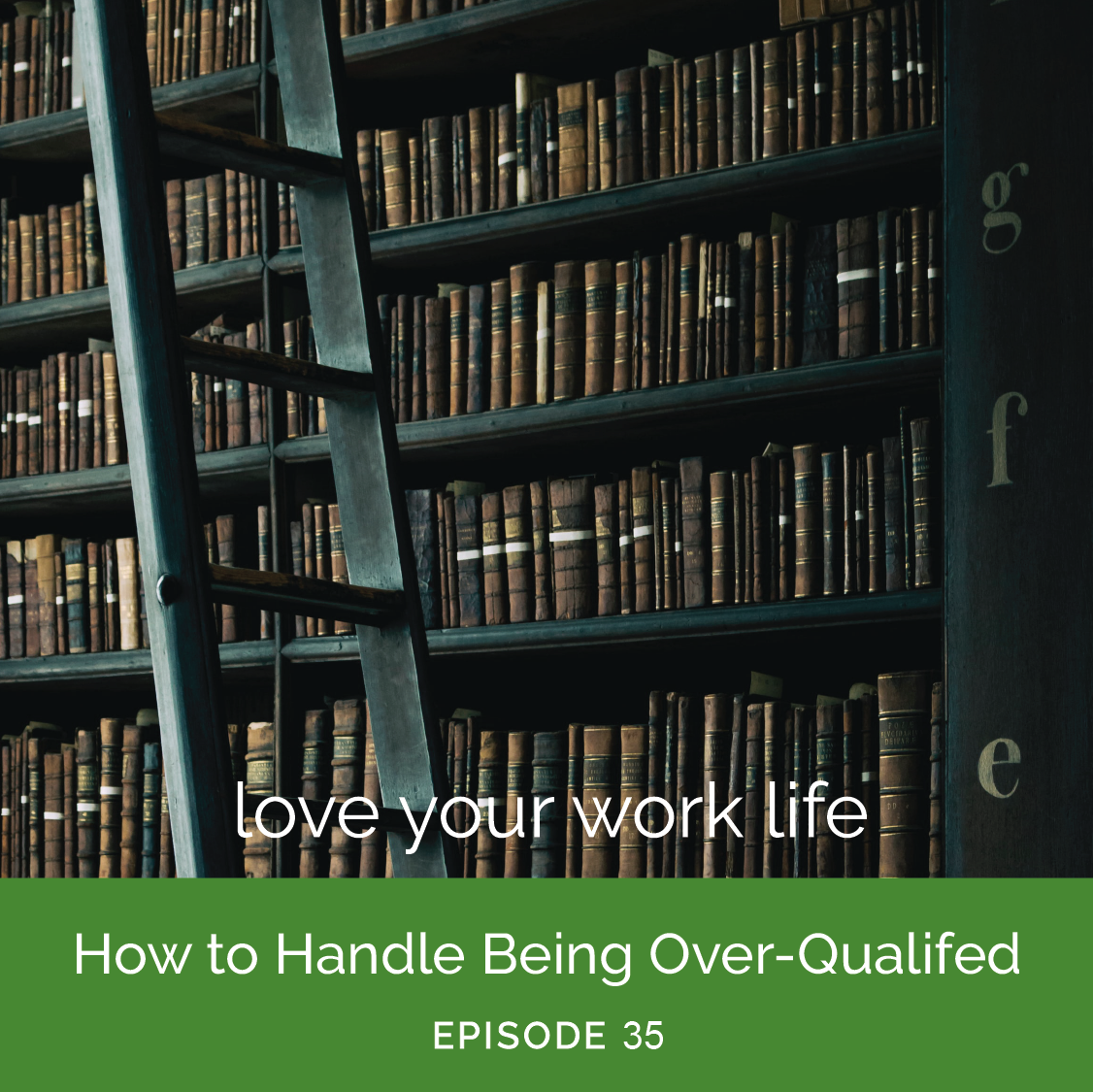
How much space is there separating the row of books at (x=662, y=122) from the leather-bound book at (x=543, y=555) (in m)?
0.44

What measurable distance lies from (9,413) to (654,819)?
1.36m

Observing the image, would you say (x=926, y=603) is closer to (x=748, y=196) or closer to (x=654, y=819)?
(x=654, y=819)

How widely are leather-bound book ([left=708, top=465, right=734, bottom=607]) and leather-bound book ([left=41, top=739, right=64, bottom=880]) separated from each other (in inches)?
45.5

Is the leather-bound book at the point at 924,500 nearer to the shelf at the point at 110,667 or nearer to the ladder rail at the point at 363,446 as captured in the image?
the ladder rail at the point at 363,446

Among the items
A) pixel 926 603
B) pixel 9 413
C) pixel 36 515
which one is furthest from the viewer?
pixel 36 515

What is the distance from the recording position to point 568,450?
2.42 metres

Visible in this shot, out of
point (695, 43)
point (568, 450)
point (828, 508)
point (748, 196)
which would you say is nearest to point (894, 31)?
point (748, 196)

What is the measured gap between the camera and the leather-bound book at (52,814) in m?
2.49

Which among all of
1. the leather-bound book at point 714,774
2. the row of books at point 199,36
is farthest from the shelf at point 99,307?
the leather-bound book at point 714,774

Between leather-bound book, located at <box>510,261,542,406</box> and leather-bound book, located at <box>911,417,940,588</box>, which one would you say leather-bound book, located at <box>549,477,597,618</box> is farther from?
leather-bound book, located at <box>911,417,940,588</box>

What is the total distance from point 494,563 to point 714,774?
446 millimetres

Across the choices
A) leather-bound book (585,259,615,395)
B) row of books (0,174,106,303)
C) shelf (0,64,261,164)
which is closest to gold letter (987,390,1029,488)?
leather-bound book (585,259,615,395)

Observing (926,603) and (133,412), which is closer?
(133,412)
